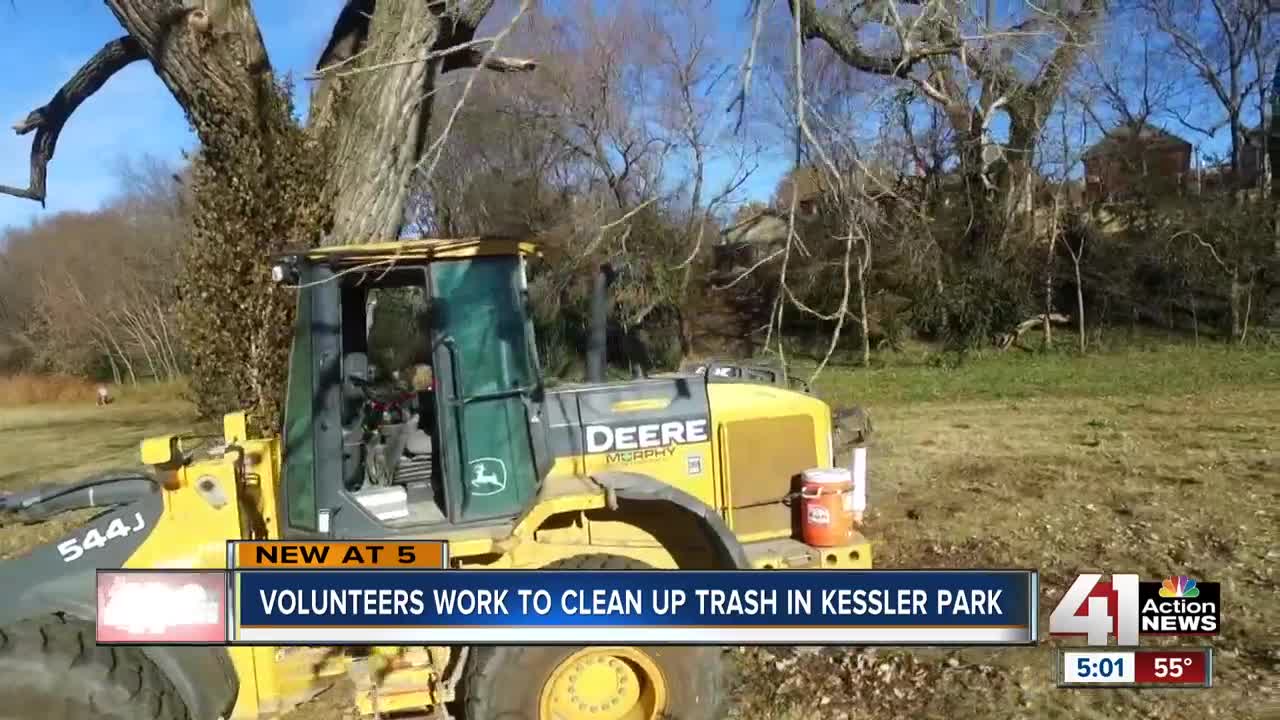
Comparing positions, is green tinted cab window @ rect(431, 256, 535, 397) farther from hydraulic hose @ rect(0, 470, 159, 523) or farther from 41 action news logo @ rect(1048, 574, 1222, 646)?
41 action news logo @ rect(1048, 574, 1222, 646)

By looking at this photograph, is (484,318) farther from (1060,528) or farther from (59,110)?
(59,110)

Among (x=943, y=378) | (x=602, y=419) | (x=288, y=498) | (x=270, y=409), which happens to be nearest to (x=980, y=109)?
(x=602, y=419)

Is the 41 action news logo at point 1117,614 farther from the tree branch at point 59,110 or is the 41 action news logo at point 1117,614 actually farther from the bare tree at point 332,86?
the tree branch at point 59,110

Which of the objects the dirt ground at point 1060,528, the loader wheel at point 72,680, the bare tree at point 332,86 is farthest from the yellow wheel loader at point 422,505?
the bare tree at point 332,86

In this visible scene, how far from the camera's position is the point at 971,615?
378 centimetres

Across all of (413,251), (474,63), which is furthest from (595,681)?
(474,63)

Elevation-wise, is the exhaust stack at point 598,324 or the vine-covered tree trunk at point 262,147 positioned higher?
the vine-covered tree trunk at point 262,147

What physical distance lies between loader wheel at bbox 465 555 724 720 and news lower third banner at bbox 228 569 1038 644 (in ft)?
0.35

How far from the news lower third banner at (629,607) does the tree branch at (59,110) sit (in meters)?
6.54

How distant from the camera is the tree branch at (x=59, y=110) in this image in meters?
8.23

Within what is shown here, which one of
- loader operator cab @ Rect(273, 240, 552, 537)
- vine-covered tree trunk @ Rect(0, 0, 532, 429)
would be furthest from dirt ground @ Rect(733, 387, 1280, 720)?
vine-covered tree trunk @ Rect(0, 0, 532, 429)

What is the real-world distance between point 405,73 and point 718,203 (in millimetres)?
3850

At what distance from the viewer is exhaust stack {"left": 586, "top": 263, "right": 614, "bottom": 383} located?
4871 millimetres

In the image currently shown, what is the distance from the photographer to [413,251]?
399cm
